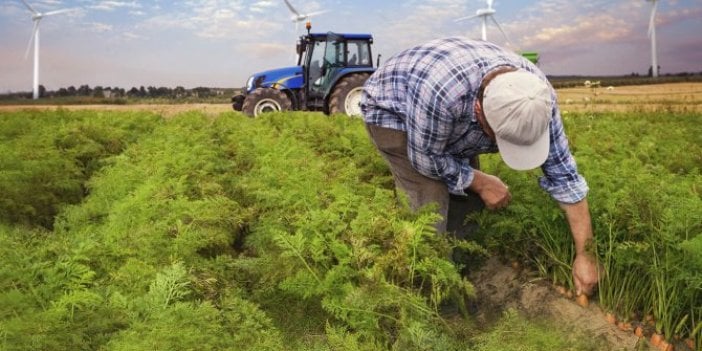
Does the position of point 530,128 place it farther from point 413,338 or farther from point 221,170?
point 221,170

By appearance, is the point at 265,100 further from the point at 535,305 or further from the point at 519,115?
the point at 519,115

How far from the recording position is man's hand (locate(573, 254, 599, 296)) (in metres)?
4.59

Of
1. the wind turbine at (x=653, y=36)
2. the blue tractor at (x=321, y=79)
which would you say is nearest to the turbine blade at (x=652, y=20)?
the wind turbine at (x=653, y=36)

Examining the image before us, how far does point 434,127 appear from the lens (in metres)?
4.32

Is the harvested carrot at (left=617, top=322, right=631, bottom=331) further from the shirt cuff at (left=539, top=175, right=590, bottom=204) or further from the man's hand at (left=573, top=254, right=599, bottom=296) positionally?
the shirt cuff at (left=539, top=175, right=590, bottom=204)

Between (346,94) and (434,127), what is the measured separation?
12.7m

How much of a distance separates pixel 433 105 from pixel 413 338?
1.51 meters

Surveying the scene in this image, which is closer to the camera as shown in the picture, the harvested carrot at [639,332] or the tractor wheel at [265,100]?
the harvested carrot at [639,332]

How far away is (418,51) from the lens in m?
4.60

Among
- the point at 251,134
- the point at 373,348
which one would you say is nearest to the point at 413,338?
the point at 373,348

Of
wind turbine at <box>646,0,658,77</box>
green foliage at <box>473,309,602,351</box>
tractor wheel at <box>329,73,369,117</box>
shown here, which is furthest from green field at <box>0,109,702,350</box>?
wind turbine at <box>646,0,658,77</box>

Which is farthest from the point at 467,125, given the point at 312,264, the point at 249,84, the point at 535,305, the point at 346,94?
the point at 249,84

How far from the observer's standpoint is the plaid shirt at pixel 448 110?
13.8 feet

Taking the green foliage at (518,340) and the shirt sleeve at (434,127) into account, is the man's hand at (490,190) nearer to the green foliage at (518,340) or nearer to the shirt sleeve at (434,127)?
the shirt sleeve at (434,127)
